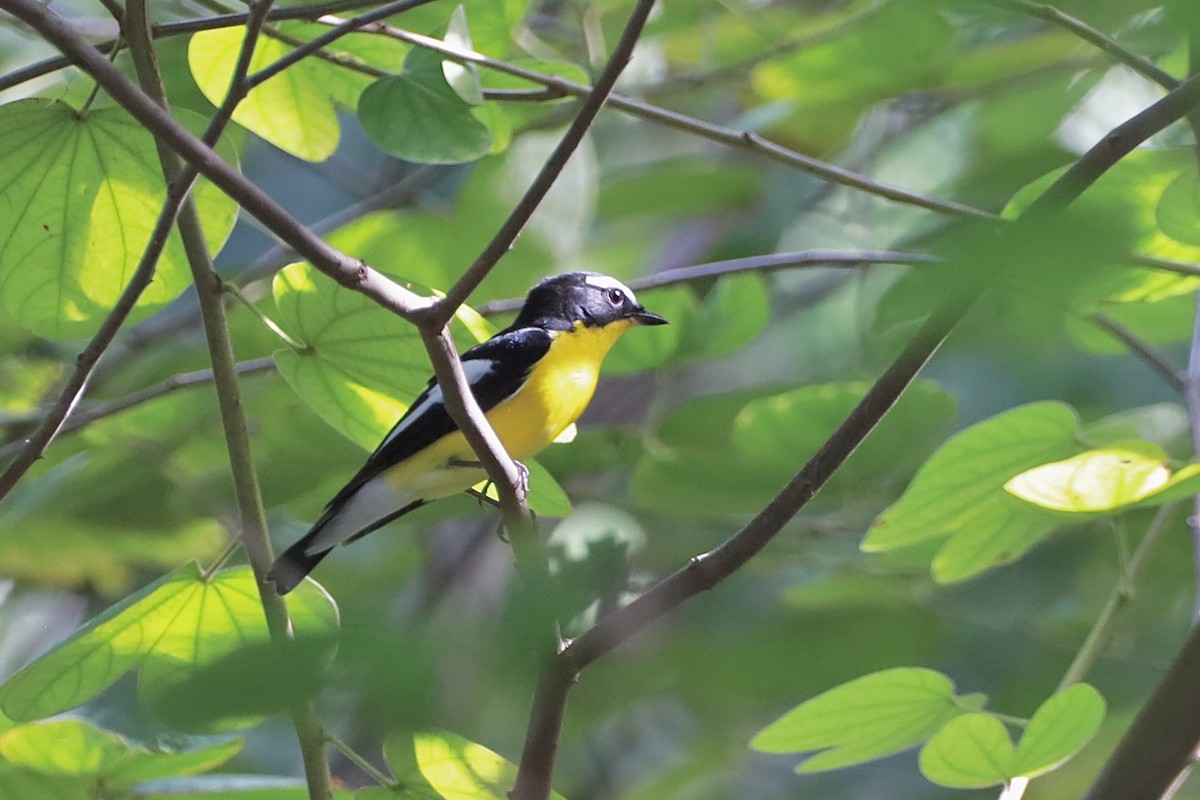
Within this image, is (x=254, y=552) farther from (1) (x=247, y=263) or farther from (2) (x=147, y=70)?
(1) (x=247, y=263)

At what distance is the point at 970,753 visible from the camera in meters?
1.26

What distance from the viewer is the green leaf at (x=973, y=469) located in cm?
147

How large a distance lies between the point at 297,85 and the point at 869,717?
119 cm

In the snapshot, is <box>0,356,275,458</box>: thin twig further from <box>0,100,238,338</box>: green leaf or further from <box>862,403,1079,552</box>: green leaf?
<box>862,403,1079,552</box>: green leaf

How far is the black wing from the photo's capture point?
70.1 inches

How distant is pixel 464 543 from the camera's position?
3.96 metres

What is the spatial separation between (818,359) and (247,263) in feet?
4.89

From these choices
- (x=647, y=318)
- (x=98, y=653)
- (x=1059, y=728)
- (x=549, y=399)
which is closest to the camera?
(x=1059, y=728)

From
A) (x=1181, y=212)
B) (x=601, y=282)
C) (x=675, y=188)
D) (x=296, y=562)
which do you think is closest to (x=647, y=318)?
(x=601, y=282)

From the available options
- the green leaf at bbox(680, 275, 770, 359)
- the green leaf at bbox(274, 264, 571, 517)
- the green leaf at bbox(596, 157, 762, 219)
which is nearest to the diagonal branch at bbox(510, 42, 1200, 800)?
the green leaf at bbox(274, 264, 571, 517)

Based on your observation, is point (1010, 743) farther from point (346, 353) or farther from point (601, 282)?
point (601, 282)

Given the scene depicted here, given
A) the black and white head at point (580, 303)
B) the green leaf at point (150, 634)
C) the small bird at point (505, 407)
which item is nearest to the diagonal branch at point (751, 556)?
the green leaf at point (150, 634)

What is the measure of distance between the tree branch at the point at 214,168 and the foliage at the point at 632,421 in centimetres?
2

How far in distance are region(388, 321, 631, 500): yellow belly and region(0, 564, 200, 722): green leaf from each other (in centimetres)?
66
